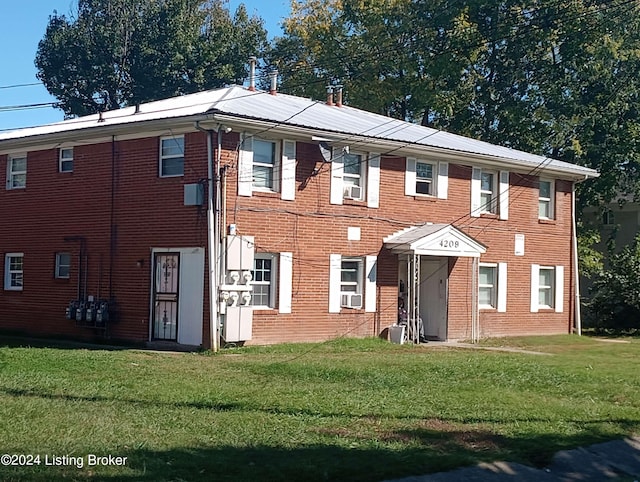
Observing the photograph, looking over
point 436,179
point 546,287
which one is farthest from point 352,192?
point 546,287

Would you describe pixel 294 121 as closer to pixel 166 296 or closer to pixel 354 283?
pixel 354 283

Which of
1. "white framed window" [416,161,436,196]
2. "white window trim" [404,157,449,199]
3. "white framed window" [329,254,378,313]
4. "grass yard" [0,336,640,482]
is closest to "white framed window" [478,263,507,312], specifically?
"white window trim" [404,157,449,199]

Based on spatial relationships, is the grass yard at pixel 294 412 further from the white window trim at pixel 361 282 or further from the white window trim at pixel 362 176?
the white window trim at pixel 362 176

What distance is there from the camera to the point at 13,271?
82.4 feet

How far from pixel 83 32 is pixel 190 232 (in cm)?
2748

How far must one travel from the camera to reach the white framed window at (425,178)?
25.1 m

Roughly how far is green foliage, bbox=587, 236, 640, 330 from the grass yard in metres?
13.5

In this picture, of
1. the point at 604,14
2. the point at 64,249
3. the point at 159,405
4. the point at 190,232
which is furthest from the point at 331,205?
the point at 604,14

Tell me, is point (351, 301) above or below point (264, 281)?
below

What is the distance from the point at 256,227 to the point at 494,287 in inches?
362

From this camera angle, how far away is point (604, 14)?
3525 cm

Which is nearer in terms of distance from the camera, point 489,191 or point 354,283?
point 354,283

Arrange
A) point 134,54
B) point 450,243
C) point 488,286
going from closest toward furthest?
point 450,243, point 488,286, point 134,54

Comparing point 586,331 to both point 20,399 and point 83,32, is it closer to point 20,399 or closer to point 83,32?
point 20,399
